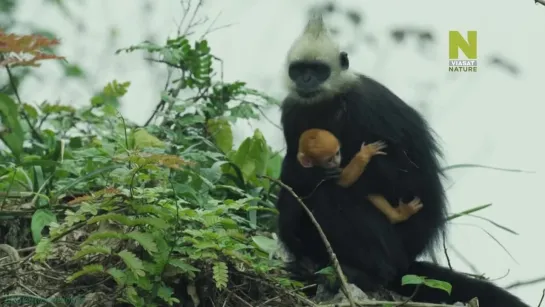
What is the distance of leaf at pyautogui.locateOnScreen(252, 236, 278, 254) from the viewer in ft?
19.6

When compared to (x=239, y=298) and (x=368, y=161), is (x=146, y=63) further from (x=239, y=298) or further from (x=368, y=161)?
(x=239, y=298)

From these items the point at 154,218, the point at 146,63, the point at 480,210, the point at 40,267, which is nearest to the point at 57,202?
the point at 40,267

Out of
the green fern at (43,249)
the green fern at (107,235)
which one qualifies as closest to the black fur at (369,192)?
the green fern at (107,235)

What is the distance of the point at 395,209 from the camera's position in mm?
6090

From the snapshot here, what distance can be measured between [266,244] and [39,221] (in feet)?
4.53

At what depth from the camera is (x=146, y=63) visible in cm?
974

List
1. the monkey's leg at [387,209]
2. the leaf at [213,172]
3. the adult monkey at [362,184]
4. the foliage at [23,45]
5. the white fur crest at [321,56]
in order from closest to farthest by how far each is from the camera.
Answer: the foliage at [23,45] < the adult monkey at [362,184] < the monkey's leg at [387,209] < the white fur crest at [321,56] < the leaf at [213,172]

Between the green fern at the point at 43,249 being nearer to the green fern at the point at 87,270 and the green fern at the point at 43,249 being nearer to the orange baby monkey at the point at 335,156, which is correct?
the green fern at the point at 87,270

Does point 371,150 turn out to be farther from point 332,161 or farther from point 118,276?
point 118,276

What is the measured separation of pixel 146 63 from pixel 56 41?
17.6 feet

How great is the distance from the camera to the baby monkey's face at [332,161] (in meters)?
5.90

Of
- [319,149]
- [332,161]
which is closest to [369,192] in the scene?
[332,161]

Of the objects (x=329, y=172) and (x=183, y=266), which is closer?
(x=183, y=266)

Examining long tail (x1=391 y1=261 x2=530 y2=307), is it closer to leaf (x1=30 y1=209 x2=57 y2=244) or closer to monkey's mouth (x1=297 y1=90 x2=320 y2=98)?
monkey's mouth (x1=297 y1=90 x2=320 y2=98)
